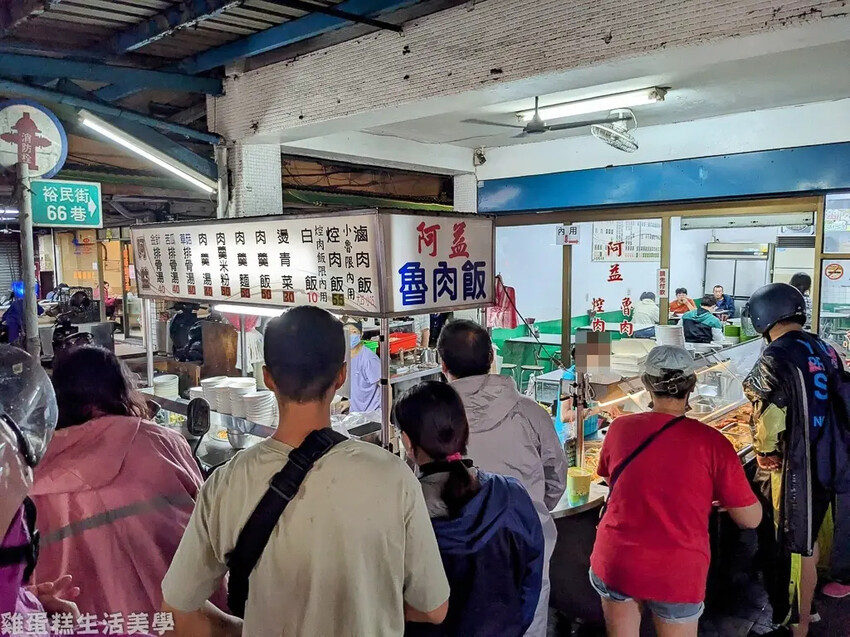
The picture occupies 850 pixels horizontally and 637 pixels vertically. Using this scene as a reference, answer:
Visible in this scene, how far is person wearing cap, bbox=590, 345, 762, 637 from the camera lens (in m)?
2.54

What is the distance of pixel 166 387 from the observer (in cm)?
513

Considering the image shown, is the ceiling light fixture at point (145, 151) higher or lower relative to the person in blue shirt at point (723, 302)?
higher

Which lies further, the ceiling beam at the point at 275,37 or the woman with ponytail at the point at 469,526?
the ceiling beam at the point at 275,37

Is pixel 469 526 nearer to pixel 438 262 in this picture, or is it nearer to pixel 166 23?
pixel 438 262

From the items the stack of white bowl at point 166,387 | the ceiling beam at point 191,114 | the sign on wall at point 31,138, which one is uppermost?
the ceiling beam at point 191,114

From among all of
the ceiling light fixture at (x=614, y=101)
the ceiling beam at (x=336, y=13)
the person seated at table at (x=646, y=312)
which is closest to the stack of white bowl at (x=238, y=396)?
the ceiling beam at (x=336, y=13)

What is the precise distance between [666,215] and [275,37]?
4.16 metres

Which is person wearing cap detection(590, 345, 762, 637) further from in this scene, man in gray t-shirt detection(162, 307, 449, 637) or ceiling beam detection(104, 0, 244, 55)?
ceiling beam detection(104, 0, 244, 55)

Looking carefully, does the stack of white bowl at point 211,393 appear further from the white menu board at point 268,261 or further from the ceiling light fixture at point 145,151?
the ceiling light fixture at point 145,151

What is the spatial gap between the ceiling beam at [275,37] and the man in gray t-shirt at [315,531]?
103 inches

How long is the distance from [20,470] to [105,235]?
15543 mm

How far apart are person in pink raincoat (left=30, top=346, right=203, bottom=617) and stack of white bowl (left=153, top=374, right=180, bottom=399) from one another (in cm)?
281

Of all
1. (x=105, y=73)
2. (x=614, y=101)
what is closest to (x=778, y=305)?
(x=614, y=101)

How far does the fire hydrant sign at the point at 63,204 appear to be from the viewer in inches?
199
